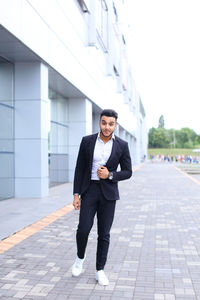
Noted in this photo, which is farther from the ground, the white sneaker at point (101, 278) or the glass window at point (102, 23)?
the glass window at point (102, 23)

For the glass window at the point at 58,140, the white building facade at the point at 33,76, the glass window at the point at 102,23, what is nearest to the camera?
the white building facade at the point at 33,76

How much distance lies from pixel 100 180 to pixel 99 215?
394 millimetres

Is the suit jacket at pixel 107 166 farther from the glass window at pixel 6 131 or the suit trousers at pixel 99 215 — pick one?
the glass window at pixel 6 131

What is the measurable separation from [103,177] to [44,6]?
7692mm

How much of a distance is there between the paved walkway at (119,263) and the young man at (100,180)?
0.32 meters

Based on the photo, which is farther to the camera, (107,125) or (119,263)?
(119,263)

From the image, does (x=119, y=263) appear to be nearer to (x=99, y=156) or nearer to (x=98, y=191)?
(x=98, y=191)

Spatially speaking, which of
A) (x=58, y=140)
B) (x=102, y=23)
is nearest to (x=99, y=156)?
(x=58, y=140)

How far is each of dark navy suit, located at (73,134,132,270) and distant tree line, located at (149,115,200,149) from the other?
415ft

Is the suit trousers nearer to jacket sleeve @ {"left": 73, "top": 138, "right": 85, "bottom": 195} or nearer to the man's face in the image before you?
jacket sleeve @ {"left": 73, "top": 138, "right": 85, "bottom": 195}

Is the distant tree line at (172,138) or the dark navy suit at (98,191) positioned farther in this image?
the distant tree line at (172,138)

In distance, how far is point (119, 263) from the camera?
444 cm

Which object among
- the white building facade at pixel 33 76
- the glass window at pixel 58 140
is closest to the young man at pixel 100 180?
the white building facade at pixel 33 76

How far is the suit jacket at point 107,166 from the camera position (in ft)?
12.0
